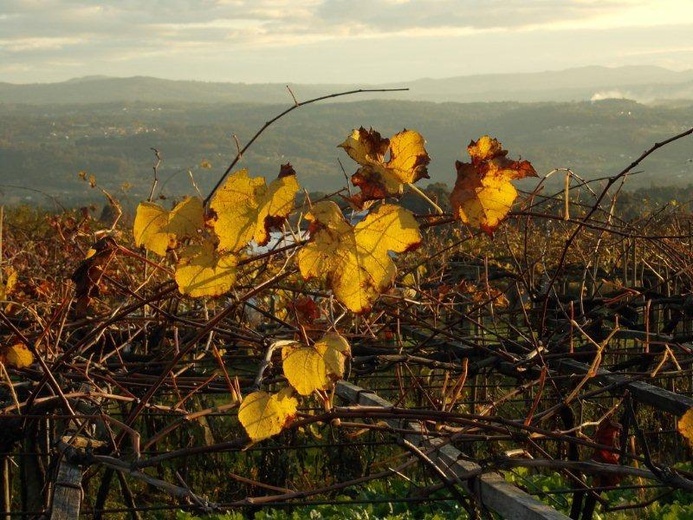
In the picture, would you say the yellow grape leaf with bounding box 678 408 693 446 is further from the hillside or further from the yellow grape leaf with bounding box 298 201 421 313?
the hillside

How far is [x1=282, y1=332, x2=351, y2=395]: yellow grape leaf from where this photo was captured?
1.07m

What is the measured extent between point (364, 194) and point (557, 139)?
96.6 metres

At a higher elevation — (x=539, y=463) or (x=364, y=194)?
(x=364, y=194)

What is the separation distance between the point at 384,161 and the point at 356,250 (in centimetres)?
14

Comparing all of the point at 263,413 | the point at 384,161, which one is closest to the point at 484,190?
the point at 384,161

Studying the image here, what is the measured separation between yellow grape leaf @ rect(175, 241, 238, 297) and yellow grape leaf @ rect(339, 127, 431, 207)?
0.16 metres

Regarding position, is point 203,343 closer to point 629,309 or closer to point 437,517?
point 437,517

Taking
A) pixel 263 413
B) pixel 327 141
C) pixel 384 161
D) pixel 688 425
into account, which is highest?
pixel 384 161

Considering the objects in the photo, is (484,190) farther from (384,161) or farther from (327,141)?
(327,141)

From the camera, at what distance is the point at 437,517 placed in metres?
3.03

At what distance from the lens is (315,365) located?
1.08 metres

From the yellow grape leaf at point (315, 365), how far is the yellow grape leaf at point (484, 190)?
0.23m

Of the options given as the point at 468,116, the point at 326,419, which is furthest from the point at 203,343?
the point at 468,116

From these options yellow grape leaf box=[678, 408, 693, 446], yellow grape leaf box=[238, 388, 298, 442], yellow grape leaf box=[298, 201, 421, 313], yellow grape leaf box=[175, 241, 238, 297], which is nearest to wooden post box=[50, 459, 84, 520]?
yellow grape leaf box=[238, 388, 298, 442]
